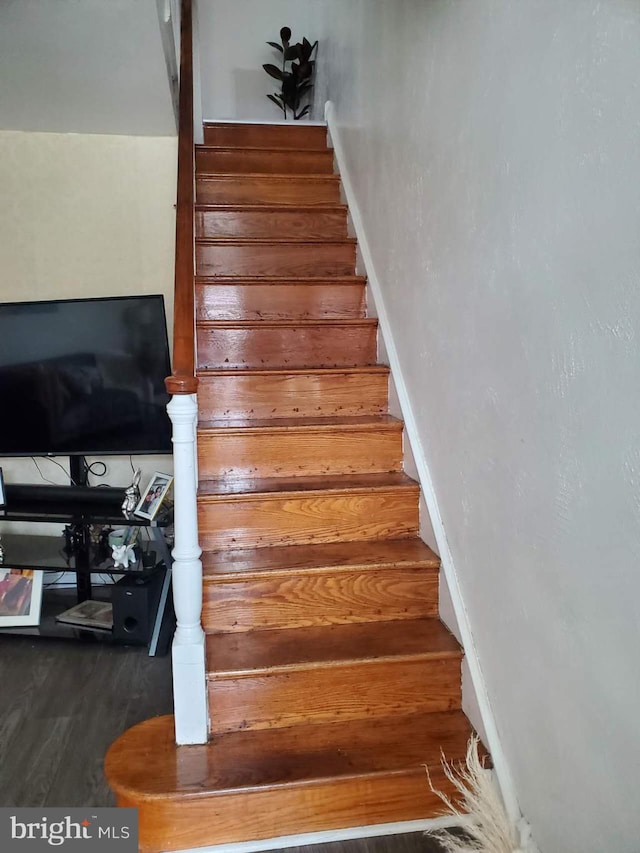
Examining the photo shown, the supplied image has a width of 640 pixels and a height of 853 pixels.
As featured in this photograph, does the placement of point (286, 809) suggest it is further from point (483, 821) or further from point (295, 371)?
point (295, 371)

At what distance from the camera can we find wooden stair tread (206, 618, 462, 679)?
165 centimetres

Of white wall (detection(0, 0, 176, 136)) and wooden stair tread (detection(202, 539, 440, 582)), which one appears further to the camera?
white wall (detection(0, 0, 176, 136))

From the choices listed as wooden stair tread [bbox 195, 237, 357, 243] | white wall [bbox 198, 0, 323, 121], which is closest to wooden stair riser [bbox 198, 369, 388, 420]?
wooden stair tread [bbox 195, 237, 357, 243]

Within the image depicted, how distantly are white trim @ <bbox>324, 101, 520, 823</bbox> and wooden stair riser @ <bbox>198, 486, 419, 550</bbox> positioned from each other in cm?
14

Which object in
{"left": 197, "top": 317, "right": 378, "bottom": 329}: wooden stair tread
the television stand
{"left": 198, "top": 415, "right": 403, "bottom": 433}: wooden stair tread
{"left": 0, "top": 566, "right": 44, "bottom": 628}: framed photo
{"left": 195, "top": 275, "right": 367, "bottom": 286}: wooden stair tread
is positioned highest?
{"left": 195, "top": 275, "right": 367, "bottom": 286}: wooden stair tread

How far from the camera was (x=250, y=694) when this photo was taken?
1645mm

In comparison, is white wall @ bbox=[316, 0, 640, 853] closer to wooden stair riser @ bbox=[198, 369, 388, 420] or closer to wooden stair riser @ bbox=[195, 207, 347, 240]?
wooden stair riser @ bbox=[198, 369, 388, 420]

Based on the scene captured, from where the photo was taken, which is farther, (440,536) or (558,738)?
(440,536)

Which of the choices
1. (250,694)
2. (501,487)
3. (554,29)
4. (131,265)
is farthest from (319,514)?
(131,265)

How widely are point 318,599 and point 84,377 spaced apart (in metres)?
1.54

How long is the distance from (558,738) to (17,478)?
2791 millimetres

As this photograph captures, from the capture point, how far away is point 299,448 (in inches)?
85.1

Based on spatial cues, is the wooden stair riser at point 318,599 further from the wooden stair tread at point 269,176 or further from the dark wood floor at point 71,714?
the wooden stair tread at point 269,176

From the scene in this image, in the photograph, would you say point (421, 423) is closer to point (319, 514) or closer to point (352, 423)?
point (352, 423)
